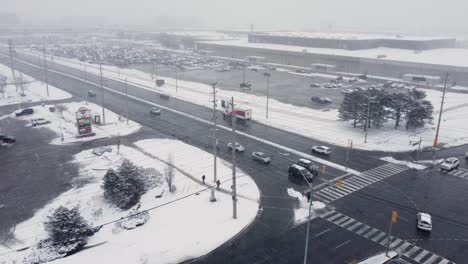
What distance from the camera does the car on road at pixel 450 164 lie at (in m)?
48.4

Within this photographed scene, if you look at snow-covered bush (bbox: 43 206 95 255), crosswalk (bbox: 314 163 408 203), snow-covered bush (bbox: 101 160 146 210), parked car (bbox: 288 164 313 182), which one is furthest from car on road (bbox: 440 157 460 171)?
snow-covered bush (bbox: 43 206 95 255)

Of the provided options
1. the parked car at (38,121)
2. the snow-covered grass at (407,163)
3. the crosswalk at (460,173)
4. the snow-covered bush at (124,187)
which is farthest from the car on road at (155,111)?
the crosswalk at (460,173)

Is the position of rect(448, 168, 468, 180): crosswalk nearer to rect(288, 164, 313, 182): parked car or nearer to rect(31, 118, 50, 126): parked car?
rect(288, 164, 313, 182): parked car

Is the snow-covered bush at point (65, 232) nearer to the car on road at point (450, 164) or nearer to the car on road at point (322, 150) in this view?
the car on road at point (322, 150)

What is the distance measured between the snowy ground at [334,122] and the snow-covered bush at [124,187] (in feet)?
106

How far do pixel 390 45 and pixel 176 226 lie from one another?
16060 cm

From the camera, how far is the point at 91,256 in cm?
3080

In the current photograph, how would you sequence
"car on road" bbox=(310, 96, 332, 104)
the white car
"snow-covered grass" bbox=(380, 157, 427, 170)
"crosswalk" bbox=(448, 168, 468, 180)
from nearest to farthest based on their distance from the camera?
the white car, "crosswalk" bbox=(448, 168, 468, 180), "snow-covered grass" bbox=(380, 157, 427, 170), "car on road" bbox=(310, 96, 332, 104)

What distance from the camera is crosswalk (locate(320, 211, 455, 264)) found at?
99.1ft

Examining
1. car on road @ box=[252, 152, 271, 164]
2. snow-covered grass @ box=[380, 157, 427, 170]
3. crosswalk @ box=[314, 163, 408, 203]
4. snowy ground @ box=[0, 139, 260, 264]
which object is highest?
car on road @ box=[252, 152, 271, 164]

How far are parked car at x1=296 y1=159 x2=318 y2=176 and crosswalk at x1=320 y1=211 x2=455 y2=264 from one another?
9.61 meters

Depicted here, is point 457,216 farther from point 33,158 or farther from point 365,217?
point 33,158

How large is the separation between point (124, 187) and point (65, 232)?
8.30m

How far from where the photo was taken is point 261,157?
51.2 m
